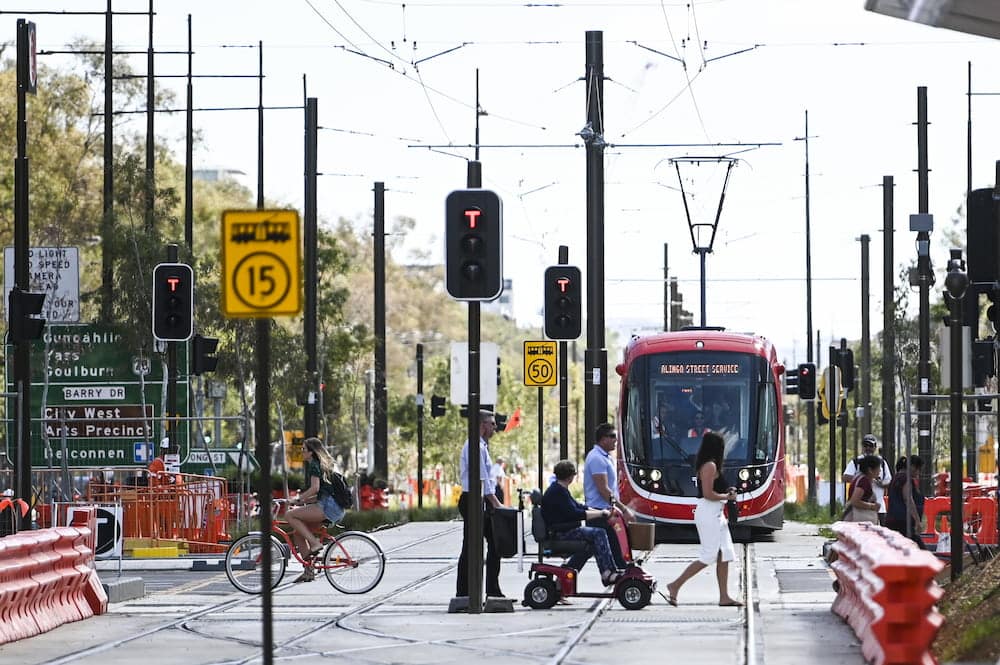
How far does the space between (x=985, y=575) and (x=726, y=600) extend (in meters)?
2.65

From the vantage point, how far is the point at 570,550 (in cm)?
1902

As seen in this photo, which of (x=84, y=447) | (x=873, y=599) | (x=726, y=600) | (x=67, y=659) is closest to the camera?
(x=873, y=599)

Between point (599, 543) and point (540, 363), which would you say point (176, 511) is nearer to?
point (599, 543)

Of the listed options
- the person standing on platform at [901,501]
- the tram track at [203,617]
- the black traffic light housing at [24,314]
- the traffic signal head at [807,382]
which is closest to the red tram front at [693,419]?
the tram track at [203,617]

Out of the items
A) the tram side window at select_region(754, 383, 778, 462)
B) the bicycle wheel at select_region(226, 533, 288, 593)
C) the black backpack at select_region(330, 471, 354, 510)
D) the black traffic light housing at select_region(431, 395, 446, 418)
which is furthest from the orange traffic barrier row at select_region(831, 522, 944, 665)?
the black traffic light housing at select_region(431, 395, 446, 418)

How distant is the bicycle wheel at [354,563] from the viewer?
69.4 ft

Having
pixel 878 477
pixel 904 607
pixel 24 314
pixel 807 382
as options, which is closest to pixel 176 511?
pixel 24 314

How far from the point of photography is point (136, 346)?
37.5 metres

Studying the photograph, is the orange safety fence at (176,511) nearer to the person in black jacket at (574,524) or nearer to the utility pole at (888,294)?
the person in black jacket at (574,524)

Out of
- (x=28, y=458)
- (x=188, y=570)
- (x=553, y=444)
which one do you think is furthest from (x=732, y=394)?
(x=553, y=444)

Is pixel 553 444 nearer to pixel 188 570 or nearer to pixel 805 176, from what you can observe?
pixel 805 176

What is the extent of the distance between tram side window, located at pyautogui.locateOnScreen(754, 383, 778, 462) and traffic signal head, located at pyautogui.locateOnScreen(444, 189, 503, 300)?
579 inches

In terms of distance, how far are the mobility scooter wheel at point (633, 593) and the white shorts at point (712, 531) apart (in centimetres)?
58

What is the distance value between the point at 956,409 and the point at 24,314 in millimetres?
11608
